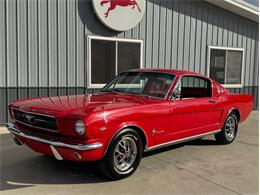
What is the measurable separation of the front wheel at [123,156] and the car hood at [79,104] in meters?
0.45

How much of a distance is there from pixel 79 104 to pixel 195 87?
3.20 m

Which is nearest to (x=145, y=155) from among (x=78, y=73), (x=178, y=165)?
(x=178, y=165)

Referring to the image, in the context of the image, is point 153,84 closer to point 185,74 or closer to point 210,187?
point 185,74

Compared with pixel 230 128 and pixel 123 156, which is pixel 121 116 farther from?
pixel 230 128

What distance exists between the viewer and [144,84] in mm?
5281

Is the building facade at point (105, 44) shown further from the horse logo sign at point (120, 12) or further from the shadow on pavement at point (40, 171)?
the shadow on pavement at point (40, 171)

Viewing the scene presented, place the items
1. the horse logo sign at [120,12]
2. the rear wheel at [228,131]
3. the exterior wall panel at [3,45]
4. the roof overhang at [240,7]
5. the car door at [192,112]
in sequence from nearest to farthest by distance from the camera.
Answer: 1. the car door at [192,112]
2. the rear wheel at [228,131]
3. the exterior wall panel at [3,45]
4. the horse logo sign at [120,12]
5. the roof overhang at [240,7]

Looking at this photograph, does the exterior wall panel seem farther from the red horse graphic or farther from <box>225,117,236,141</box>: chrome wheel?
<box>225,117,236,141</box>: chrome wheel

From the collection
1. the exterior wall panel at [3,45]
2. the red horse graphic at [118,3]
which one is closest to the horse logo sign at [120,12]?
the red horse graphic at [118,3]

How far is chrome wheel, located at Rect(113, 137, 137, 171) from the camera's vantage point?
4.25m

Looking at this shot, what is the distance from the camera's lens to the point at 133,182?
13.7 ft

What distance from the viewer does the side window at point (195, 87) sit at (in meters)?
6.04

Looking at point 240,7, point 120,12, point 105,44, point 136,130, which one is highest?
point 240,7

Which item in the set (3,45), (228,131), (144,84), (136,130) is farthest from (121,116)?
(3,45)
